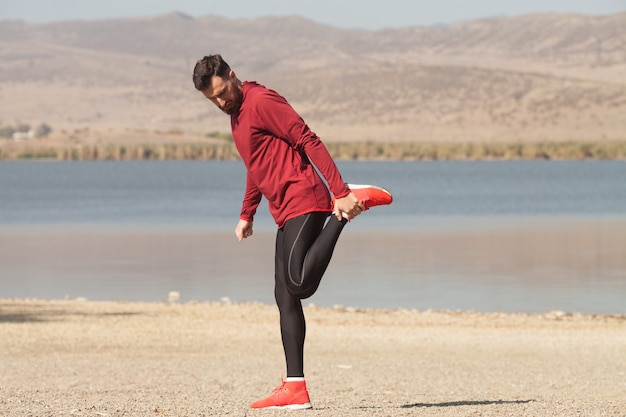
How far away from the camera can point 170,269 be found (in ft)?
76.9

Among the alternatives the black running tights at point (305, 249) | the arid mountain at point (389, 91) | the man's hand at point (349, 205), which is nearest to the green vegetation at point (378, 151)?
the arid mountain at point (389, 91)

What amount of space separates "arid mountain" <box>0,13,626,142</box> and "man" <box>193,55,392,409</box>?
288 ft

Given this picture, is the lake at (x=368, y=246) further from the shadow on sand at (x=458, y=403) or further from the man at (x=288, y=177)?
the man at (x=288, y=177)

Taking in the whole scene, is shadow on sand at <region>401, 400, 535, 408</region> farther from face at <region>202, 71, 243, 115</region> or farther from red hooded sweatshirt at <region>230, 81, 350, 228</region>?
face at <region>202, 71, 243, 115</region>

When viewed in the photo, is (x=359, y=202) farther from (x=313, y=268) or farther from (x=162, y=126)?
(x=162, y=126)

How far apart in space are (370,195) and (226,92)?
3.05 ft

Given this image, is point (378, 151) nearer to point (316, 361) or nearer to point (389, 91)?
point (389, 91)

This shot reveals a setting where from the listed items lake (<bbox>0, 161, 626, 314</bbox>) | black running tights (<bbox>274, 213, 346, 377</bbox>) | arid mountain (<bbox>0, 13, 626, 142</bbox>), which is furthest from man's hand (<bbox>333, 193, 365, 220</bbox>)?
arid mountain (<bbox>0, 13, 626, 142</bbox>)

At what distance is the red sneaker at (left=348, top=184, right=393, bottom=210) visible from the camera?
689 cm

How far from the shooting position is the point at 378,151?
9538 cm

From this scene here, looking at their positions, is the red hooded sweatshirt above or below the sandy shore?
above

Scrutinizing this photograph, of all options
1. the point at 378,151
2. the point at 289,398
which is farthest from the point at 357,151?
the point at 289,398

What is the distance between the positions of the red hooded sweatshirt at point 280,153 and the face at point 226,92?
0.05m

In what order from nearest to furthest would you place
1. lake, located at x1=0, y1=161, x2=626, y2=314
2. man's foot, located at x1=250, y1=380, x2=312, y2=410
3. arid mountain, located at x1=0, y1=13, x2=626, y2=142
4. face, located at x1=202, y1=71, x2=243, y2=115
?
face, located at x1=202, y1=71, x2=243, y2=115 → man's foot, located at x1=250, y1=380, x2=312, y2=410 → lake, located at x1=0, y1=161, x2=626, y2=314 → arid mountain, located at x1=0, y1=13, x2=626, y2=142
